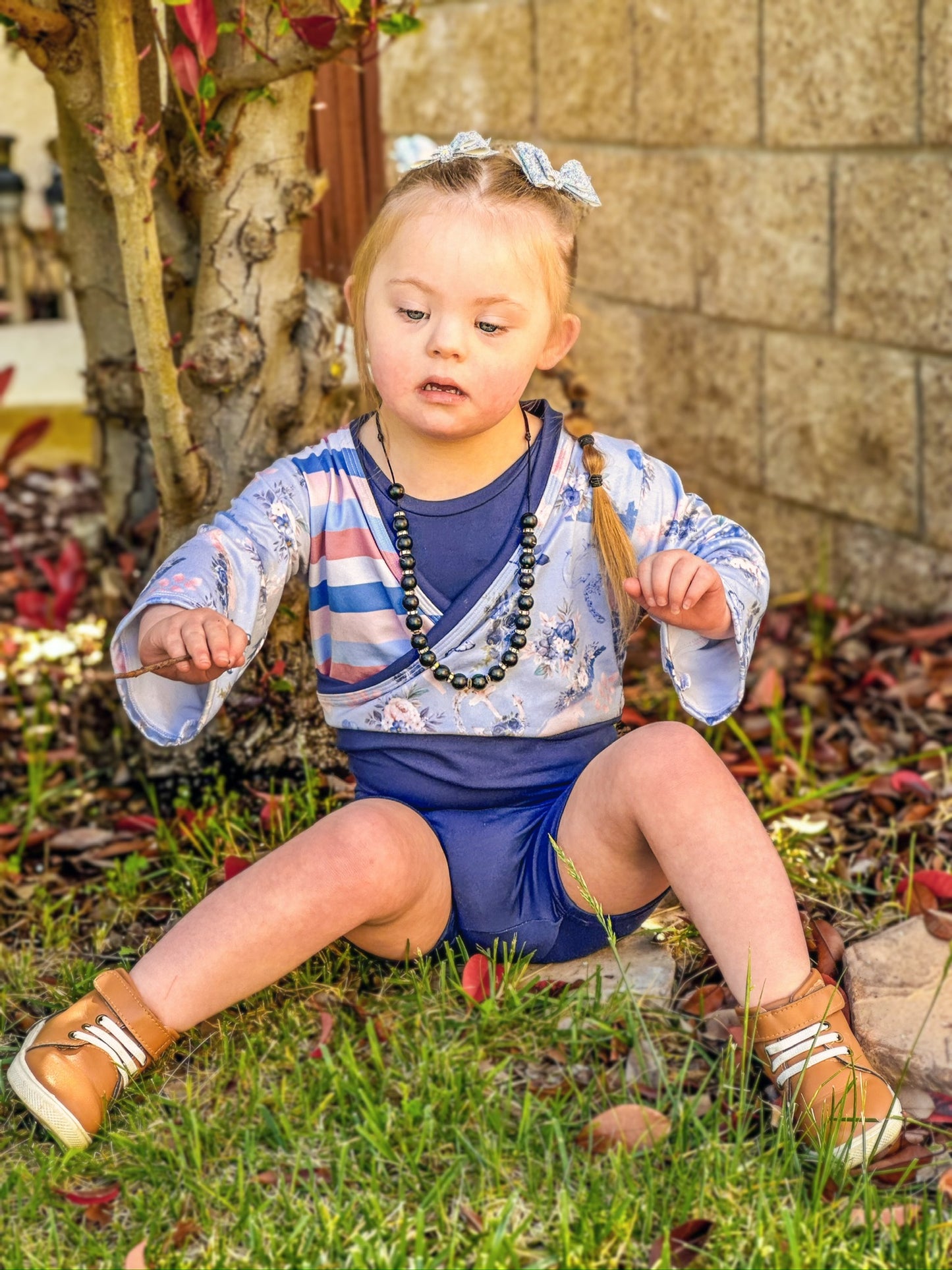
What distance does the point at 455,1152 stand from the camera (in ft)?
5.76

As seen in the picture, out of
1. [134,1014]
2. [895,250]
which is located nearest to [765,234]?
[895,250]

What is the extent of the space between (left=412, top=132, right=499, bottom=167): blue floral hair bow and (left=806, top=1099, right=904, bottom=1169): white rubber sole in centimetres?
131

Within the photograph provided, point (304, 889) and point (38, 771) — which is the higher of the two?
point (304, 889)

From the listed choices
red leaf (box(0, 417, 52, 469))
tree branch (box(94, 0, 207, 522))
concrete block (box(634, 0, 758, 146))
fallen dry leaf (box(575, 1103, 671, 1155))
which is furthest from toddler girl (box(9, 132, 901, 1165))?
concrete block (box(634, 0, 758, 146))

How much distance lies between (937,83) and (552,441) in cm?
148

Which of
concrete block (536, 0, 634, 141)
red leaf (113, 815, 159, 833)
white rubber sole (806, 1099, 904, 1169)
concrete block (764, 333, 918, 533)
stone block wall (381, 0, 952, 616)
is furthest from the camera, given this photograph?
concrete block (536, 0, 634, 141)

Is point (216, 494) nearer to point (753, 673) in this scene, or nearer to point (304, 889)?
point (304, 889)

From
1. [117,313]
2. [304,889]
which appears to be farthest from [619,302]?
[304,889]

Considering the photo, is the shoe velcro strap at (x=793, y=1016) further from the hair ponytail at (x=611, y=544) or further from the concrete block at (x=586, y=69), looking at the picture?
the concrete block at (x=586, y=69)

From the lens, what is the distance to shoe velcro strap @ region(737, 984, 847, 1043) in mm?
1815

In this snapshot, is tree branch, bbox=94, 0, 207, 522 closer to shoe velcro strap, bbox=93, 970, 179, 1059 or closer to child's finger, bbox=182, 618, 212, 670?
child's finger, bbox=182, 618, 212, 670

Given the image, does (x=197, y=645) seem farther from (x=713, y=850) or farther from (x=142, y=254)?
(x=142, y=254)

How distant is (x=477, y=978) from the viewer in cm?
201

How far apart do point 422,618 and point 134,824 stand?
2.95 ft
